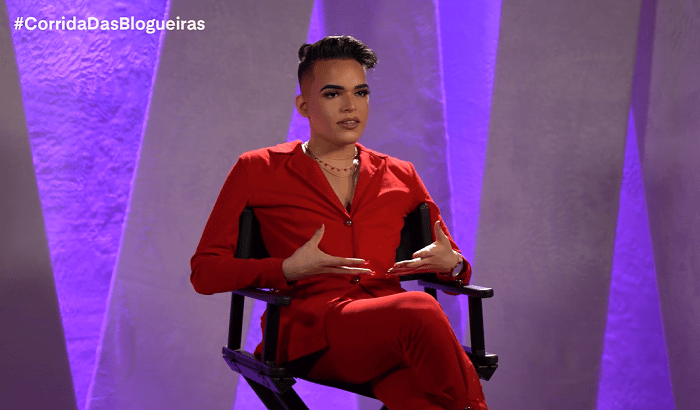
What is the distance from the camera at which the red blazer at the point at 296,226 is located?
5.83 ft

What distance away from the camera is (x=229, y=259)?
179cm

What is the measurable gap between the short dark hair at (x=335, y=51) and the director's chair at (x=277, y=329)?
1.58 ft

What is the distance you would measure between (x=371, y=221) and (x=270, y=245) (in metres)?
0.31

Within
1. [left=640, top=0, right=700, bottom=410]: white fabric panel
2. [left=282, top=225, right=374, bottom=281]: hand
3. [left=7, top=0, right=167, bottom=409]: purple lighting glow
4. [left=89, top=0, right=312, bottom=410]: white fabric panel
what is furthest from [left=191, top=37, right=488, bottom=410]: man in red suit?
[left=640, top=0, right=700, bottom=410]: white fabric panel

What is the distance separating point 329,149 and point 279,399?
2.48ft

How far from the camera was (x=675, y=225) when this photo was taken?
2764 millimetres

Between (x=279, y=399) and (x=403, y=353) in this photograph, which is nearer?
(x=403, y=353)

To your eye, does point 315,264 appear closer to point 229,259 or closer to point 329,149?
point 229,259

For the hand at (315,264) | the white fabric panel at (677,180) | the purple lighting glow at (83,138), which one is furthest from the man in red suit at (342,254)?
the white fabric panel at (677,180)

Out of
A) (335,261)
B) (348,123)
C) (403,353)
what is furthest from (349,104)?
(403,353)

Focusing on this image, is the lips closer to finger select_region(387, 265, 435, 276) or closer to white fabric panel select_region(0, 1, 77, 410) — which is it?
finger select_region(387, 265, 435, 276)

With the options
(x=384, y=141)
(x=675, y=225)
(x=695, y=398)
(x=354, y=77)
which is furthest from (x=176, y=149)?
(x=695, y=398)

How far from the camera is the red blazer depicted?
178 cm

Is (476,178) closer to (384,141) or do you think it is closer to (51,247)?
(384,141)
